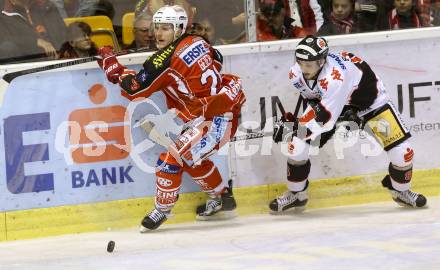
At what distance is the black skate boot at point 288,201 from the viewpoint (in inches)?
270

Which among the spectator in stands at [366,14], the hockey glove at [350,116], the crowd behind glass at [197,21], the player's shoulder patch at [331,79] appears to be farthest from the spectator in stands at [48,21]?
the spectator in stands at [366,14]

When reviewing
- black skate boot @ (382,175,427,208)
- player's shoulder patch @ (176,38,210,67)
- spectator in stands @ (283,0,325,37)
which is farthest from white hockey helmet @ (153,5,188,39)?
black skate boot @ (382,175,427,208)

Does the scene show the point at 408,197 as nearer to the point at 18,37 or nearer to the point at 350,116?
the point at 350,116

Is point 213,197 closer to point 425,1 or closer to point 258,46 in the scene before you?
point 258,46

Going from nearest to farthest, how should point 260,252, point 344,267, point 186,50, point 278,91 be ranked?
point 344,267 < point 260,252 < point 186,50 < point 278,91

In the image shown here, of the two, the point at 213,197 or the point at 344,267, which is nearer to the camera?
the point at 344,267

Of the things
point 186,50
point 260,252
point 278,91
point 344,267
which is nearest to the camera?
point 344,267

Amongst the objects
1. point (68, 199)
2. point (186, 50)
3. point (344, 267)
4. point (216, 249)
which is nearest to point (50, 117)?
point (68, 199)

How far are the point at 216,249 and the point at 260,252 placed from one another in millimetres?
283

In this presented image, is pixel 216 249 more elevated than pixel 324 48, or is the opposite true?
pixel 324 48

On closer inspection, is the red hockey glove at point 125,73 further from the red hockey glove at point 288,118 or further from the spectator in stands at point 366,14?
the spectator in stands at point 366,14

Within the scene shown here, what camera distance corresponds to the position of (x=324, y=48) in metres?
6.50

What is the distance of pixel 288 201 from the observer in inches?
271

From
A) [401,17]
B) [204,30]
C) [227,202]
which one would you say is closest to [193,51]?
[204,30]
